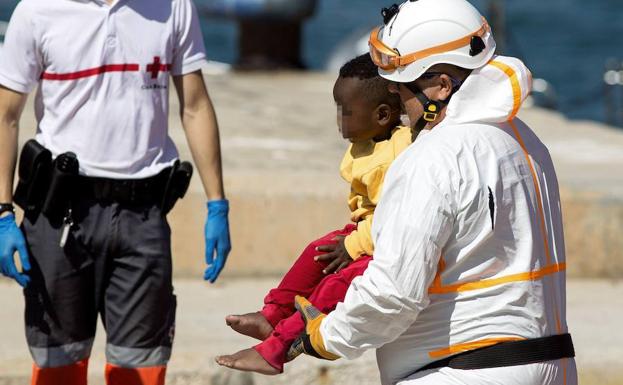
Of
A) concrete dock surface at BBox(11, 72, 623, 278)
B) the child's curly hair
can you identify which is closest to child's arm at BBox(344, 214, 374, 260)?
the child's curly hair

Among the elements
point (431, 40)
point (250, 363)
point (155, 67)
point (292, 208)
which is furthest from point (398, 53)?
point (292, 208)

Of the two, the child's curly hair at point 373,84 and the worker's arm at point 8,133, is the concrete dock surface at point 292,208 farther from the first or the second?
the child's curly hair at point 373,84

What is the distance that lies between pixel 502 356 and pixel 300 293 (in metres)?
0.73

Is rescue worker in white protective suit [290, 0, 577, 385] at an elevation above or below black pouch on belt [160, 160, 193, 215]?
above

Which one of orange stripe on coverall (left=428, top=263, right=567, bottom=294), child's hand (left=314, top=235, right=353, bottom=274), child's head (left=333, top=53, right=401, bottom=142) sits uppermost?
child's head (left=333, top=53, right=401, bottom=142)

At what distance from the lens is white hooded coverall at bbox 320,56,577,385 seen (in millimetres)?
3170

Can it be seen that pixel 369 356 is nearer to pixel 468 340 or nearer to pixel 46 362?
pixel 46 362

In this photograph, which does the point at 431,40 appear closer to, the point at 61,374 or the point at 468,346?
the point at 468,346

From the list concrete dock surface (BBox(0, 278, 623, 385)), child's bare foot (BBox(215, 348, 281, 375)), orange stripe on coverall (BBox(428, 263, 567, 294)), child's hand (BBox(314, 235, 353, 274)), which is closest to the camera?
orange stripe on coverall (BBox(428, 263, 567, 294))

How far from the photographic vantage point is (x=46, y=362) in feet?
15.7

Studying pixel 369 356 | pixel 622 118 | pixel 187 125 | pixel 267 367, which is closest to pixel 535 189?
pixel 267 367

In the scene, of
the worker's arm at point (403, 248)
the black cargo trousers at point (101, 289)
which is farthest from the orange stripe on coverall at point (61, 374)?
the worker's arm at point (403, 248)

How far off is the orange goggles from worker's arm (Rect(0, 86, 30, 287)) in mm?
1644

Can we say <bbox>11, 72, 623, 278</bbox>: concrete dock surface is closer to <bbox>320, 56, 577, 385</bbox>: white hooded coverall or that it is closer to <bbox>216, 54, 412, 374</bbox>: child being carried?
<bbox>216, 54, 412, 374</bbox>: child being carried
